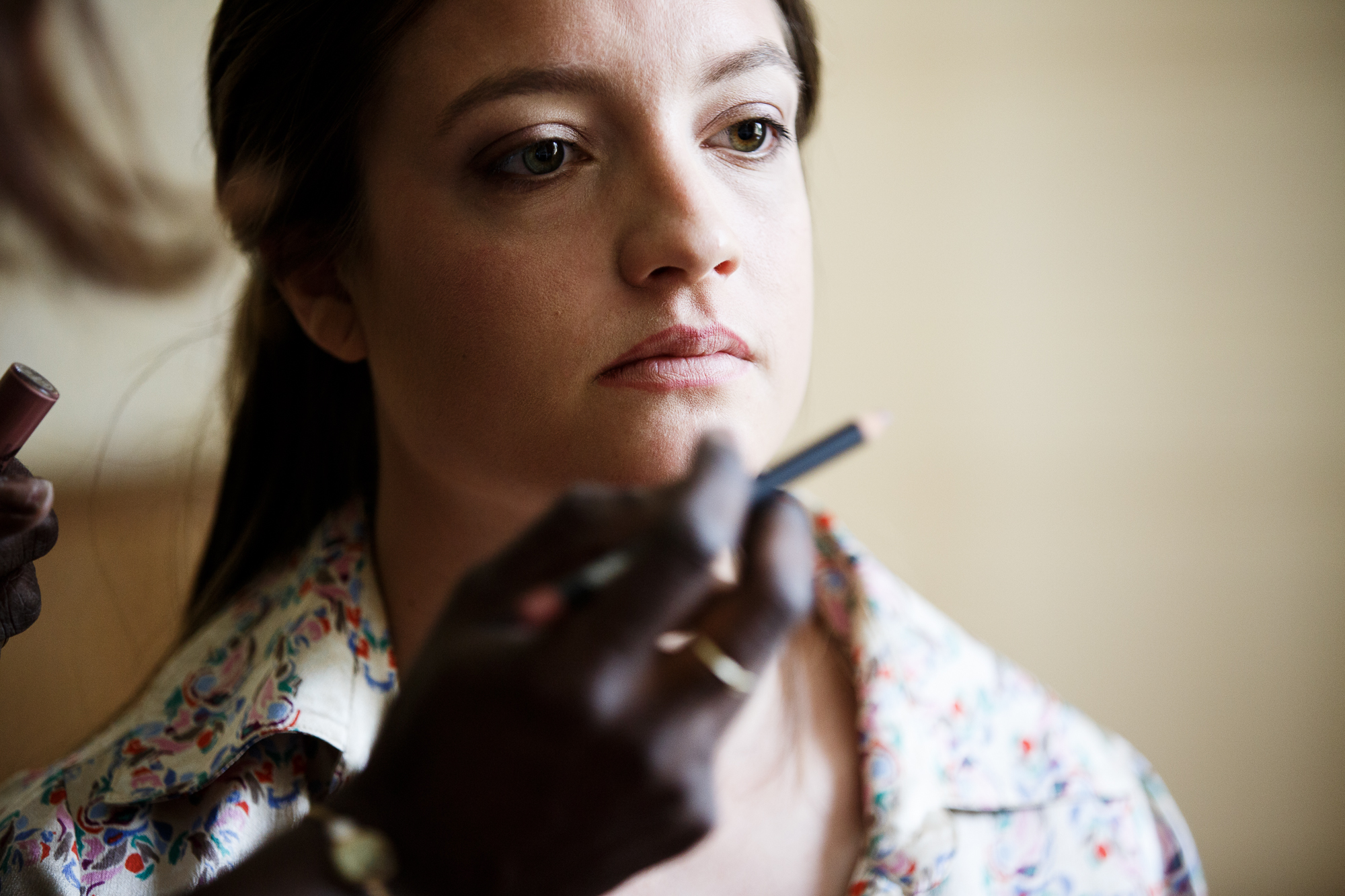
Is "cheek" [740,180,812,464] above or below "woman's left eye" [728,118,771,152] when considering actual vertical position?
below

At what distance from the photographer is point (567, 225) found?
76 centimetres

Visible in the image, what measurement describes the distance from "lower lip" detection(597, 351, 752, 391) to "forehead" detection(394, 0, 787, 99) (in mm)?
220

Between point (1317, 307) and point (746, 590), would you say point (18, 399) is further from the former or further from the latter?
point (1317, 307)

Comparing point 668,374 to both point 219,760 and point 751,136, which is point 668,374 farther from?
point 219,760

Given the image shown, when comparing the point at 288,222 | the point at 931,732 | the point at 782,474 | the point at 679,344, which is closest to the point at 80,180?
the point at 288,222

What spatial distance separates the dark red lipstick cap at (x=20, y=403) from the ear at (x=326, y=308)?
0.36 m

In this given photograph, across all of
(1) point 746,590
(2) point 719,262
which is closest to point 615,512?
(1) point 746,590

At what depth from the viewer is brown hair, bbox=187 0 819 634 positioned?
86 centimetres

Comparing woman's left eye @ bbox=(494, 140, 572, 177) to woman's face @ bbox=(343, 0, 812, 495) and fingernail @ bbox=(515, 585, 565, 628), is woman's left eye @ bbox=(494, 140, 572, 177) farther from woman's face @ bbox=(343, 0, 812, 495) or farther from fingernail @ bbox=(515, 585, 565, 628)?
fingernail @ bbox=(515, 585, 565, 628)

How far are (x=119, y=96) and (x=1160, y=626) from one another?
5.69 feet

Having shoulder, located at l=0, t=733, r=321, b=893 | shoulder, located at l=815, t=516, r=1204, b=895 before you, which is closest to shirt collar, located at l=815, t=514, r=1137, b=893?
shoulder, located at l=815, t=516, r=1204, b=895

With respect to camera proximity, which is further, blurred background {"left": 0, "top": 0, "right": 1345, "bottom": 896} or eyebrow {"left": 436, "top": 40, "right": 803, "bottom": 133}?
blurred background {"left": 0, "top": 0, "right": 1345, "bottom": 896}

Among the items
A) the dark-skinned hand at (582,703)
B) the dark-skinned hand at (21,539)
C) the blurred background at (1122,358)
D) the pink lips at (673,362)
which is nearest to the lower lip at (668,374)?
the pink lips at (673,362)

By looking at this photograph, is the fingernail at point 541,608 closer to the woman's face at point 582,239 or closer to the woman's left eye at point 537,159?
the woman's face at point 582,239
